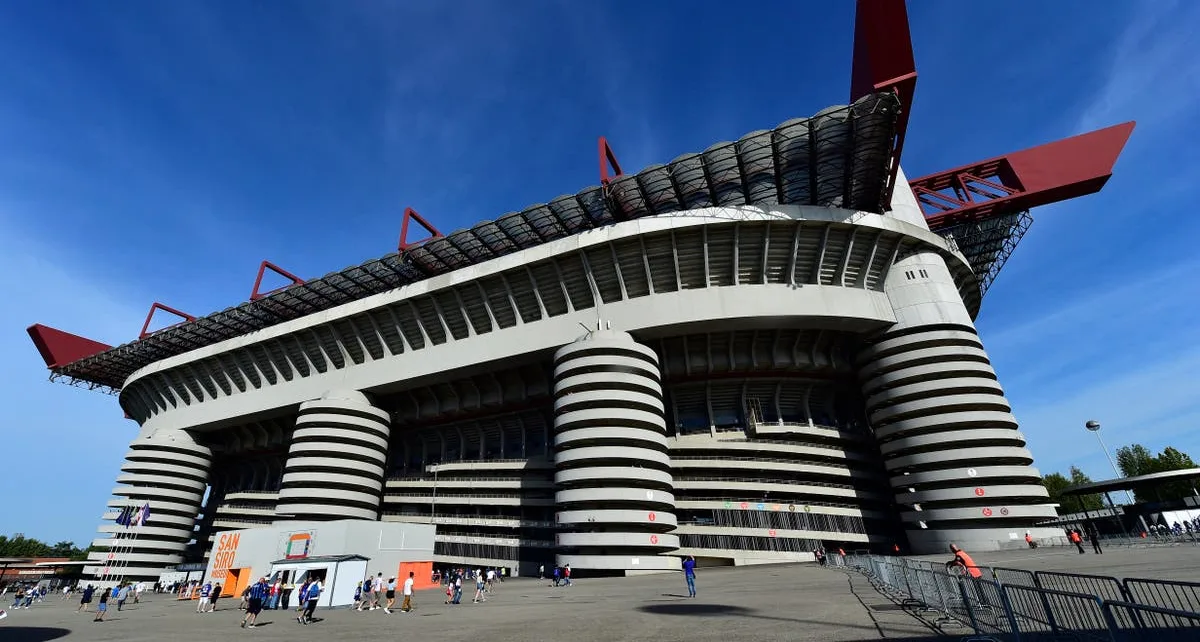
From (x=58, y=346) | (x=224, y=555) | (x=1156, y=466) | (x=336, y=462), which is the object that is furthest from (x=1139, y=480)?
(x=58, y=346)

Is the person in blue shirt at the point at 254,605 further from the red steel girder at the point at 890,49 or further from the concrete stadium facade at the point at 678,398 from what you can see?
the red steel girder at the point at 890,49

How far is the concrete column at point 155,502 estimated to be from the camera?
5341 cm

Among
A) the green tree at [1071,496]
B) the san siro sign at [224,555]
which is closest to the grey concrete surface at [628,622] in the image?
the san siro sign at [224,555]

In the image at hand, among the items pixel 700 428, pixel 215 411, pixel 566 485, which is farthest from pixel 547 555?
pixel 215 411

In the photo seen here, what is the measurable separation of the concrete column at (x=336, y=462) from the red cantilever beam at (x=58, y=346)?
1589 inches

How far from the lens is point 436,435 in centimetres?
5453

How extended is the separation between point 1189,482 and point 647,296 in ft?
252

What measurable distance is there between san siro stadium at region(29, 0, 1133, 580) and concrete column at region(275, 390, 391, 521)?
204 mm

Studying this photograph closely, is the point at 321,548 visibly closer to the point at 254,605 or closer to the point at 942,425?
the point at 254,605

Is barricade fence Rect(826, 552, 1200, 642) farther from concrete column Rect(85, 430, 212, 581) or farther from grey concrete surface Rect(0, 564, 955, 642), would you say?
concrete column Rect(85, 430, 212, 581)

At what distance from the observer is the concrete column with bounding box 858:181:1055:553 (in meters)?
33.5

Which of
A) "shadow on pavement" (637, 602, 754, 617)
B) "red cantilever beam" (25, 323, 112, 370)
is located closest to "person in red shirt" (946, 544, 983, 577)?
"shadow on pavement" (637, 602, 754, 617)

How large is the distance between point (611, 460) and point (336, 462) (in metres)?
26.3

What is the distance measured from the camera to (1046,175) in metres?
45.4
